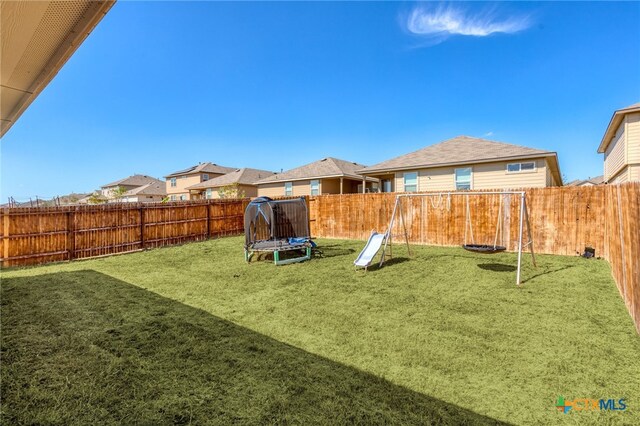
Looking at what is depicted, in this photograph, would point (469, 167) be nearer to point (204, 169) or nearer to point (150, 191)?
point (204, 169)

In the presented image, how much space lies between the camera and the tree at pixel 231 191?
29.4 meters

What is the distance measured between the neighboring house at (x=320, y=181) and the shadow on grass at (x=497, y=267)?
14151 millimetres

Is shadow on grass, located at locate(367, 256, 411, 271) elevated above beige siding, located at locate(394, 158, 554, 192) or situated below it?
below

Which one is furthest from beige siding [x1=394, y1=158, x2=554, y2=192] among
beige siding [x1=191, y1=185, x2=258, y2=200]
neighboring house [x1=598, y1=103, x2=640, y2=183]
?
beige siding [x1=191, y1=185, x2=258, y2=200]

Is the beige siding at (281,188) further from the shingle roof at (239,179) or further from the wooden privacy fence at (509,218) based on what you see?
the wooden privacy fence at (509,218)

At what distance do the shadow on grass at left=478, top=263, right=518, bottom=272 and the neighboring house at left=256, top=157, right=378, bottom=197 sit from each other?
46.4ft

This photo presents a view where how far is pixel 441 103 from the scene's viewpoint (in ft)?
65.1

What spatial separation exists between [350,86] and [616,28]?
12.4m

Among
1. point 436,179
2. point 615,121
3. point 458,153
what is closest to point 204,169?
point 436,179

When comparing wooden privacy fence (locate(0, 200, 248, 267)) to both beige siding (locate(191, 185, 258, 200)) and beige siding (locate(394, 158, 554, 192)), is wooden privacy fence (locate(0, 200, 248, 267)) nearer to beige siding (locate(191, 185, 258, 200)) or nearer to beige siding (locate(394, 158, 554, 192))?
beige siding (locate(394, 158, 554, 192))

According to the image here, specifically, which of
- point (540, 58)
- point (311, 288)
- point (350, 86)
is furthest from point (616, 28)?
point (311, 288)


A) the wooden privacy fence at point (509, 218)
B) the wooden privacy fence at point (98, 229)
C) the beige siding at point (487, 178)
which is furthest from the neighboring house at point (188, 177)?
the beige siding at point (487, 178)

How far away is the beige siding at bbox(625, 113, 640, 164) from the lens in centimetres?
1123

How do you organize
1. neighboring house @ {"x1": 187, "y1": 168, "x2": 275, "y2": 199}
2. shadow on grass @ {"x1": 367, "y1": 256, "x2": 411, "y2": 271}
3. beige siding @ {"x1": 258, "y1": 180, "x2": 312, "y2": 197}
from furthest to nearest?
neighboring house @ {"x1": 187, "y1": 168, "x2": 275, "y2": 199}
beige siding @ {"x1": 258, "y1": 180, "x2": 312, "y2": 197}
shadow on grass @ {"x1": 367, "y1": 256, "x2": 411, "y2": 271}
